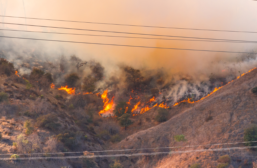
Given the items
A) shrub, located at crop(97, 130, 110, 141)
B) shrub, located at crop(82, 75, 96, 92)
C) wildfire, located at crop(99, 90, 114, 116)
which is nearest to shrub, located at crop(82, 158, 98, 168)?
shrub, located at crop(97, 130, 110, 141)

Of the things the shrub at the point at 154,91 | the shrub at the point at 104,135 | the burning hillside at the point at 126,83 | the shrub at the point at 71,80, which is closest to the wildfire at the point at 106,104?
the burning hillside at the point at 126,83

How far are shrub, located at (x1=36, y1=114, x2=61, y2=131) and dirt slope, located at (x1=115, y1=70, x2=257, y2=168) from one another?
15205mm

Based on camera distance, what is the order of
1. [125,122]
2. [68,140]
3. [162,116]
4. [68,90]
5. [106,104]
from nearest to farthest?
[68,140]
[162,116]
[125,122]
[106,104]
[68,90]

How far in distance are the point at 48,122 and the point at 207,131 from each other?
3233cm

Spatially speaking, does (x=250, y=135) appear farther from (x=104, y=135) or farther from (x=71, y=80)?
(x=71, y=80)

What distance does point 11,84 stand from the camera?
60.3 m

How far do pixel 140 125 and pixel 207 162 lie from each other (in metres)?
35.8

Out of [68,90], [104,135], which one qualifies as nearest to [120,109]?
[104,135]

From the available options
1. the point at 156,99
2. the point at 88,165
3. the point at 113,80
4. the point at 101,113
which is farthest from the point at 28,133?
the point at 113,80

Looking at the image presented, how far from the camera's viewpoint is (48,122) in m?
47.5

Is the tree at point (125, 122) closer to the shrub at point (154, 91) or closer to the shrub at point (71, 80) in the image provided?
the shrub at point (154, 91)

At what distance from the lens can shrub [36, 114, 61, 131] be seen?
46.3 metres

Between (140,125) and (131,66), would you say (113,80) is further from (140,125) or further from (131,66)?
(140,125)

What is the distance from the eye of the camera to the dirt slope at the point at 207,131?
39000 mm
